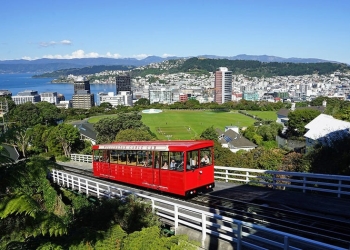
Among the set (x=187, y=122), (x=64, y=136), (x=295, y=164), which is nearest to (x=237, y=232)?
(x=295, y=164)

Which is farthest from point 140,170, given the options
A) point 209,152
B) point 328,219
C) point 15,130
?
point 15,130

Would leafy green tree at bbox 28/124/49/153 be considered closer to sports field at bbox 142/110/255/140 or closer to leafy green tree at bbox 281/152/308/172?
sports field at bbox 142/110/255/140

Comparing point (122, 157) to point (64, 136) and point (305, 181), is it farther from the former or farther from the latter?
point (64, 136)

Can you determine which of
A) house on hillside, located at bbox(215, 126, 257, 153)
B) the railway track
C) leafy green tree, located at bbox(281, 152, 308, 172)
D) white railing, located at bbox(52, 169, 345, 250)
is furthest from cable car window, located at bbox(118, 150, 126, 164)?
house on hillside, located at bbox(215, 126, 257, 153)

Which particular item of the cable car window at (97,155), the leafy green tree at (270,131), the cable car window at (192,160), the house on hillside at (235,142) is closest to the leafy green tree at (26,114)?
the house on hillside at (235,142)

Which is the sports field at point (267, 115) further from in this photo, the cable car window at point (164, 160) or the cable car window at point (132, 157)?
the cable car window at point (164, 160)
